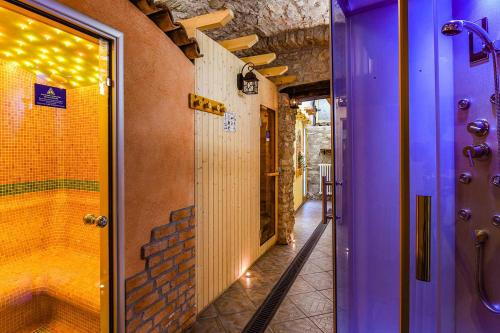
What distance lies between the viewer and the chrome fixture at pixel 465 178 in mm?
1466

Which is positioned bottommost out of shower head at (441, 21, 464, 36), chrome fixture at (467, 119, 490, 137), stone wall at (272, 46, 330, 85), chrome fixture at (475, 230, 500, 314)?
chrome fixture at (475, 230, 500, 314)

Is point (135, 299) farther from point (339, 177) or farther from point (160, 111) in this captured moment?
point (339, 177)

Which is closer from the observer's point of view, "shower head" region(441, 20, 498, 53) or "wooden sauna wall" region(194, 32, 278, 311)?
"shower head" region(441, 20, 498, 53)

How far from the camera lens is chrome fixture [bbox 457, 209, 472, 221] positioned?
4.83ft

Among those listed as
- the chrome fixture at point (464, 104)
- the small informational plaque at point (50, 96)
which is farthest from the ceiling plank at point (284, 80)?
the chrome fixture at point (464, 104)

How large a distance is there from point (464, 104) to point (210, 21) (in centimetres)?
204

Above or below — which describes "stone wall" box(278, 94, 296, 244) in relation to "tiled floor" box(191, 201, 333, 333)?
above

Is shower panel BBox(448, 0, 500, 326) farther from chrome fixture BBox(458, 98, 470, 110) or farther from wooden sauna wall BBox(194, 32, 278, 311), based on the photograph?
wooden sauna wall BBox(194, 32, 278, 311)

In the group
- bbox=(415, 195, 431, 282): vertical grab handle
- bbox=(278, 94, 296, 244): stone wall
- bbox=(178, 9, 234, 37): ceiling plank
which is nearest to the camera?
bbox=(415, 195, 431, 282): vertical grab handle

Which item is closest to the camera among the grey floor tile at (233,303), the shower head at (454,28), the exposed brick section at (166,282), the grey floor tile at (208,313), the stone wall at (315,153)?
the shower head at (454,28)

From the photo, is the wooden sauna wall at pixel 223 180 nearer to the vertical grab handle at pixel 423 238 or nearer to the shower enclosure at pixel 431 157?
the shower enclosure at pixel 431 157

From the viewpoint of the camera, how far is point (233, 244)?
3.33m

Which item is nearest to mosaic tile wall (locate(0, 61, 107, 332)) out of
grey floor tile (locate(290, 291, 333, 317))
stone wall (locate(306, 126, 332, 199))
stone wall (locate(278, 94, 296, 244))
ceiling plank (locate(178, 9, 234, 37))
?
ceiling plank (locate(178, 9, 234, 37))

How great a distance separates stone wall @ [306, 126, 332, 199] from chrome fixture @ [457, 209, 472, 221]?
826cm
